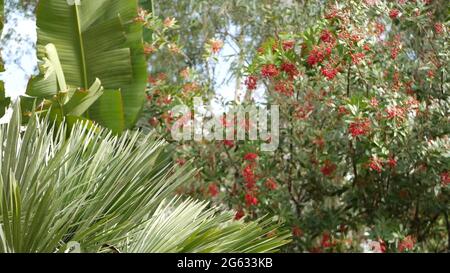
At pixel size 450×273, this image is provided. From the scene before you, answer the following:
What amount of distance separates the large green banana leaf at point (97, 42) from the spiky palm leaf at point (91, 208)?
250 centimetres

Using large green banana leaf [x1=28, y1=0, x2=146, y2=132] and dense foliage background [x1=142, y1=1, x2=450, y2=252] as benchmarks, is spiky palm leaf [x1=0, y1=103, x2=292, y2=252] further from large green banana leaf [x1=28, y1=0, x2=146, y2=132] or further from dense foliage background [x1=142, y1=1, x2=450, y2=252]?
large green banana leaf [x1=28, y1=0, x2=146, y2=132]

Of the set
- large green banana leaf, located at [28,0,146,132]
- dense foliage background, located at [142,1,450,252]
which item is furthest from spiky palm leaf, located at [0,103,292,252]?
large green banana leaf, located at [28,0,146,132]

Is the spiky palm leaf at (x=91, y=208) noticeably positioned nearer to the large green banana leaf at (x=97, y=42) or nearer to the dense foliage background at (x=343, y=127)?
the dense foliage background at (x=343, y=127)

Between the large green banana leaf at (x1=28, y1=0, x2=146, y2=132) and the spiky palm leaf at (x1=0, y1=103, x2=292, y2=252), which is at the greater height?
the large green banana leaf at (x1=28, y1=0, x2=146, y2=132)

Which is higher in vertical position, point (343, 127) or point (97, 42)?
point (97, 42)

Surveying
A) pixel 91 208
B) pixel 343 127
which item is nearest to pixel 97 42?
pixel 343 127

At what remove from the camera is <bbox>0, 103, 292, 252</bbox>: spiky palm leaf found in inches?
111

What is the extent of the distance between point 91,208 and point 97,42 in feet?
10.1

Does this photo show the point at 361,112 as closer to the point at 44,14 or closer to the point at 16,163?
the point at 44,14

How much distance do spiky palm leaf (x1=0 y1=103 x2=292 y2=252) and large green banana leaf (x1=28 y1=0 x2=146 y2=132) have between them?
98.3 inches

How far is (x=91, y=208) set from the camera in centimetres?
307

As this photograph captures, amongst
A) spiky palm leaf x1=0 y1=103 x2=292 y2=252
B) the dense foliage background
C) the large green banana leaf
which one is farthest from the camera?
the large green banana leaf

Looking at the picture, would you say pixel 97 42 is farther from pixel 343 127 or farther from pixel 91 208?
pixel 91 208
